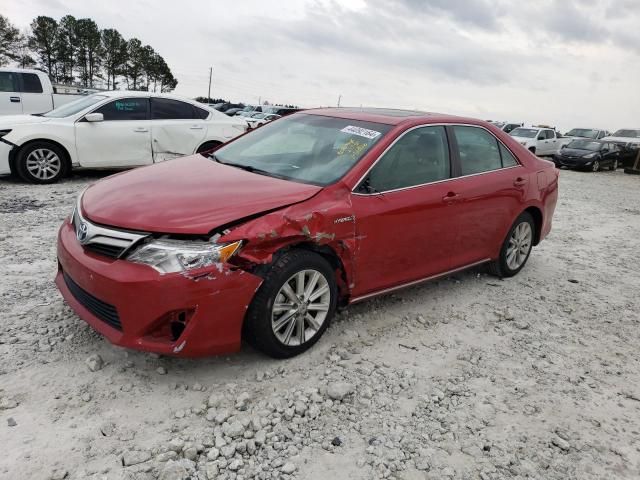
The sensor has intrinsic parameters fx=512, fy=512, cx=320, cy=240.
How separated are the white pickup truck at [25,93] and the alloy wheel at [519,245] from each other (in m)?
11.1

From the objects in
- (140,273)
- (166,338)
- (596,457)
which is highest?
(140,273)

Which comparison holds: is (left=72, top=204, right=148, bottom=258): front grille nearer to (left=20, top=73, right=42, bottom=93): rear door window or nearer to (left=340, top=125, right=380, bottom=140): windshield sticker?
(left=340, top=125, right=380, bottom=140): windshield sticker

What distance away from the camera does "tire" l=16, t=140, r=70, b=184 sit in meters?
7.57

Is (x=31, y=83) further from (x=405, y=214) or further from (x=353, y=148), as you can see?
(x=405, y=214)

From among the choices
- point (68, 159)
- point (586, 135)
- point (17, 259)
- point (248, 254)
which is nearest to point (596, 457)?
point (248, 254)

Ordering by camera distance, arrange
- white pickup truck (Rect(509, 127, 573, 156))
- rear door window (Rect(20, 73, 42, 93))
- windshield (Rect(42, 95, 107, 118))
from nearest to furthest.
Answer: windshield (Rect(42, 95, 107, 118)) < rear door window (Rect(20, 73, 42, 93)) < white pickup truck (Rect(509, 127, 573, 156))

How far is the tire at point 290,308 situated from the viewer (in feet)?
9.62

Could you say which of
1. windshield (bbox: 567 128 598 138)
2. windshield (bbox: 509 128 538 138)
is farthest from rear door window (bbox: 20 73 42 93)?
windshield (bbox: 567 128 598 138)

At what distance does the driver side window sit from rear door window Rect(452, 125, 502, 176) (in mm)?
196

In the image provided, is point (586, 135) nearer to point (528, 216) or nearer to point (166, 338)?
point (528, 216)

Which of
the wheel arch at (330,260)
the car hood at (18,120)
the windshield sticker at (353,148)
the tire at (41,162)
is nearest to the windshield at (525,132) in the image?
the tire at (41,162)

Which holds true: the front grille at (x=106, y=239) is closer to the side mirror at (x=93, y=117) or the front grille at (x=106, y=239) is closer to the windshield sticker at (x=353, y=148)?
the windshield sticker at (x=353, y=148)

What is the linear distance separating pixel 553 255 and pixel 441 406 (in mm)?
3953

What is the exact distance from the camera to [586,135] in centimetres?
2650
